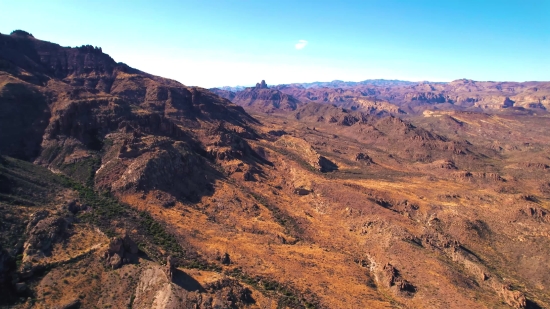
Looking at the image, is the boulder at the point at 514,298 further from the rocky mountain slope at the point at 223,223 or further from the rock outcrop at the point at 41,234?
the rock outcrop at the point at 41,234

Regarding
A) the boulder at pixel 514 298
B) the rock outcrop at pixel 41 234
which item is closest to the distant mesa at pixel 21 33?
the rock outcrop at pixel 41 234

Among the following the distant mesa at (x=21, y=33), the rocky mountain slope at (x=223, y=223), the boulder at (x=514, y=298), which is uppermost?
the distant mesa at (x=21, y=33)

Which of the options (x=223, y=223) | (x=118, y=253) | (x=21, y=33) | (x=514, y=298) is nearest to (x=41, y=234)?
(x=118, y=253)

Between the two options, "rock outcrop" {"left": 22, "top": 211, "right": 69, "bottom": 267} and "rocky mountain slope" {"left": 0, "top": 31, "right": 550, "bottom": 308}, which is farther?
"rocky mountain slope" {"left": 0, "top": 31, "right": 550, "bottom": 308}

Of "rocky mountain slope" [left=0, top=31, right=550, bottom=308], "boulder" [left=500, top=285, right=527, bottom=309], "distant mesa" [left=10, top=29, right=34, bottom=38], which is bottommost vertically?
"boulder" [left=500, top=285, right=527, bottom=309]

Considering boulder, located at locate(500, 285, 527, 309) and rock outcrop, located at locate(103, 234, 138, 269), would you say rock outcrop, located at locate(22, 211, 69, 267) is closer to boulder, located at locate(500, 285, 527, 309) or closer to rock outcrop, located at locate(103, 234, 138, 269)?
rock outcrop, located at locate(103, 234, 138, 269)

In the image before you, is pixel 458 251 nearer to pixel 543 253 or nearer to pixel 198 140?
pixel 543 253

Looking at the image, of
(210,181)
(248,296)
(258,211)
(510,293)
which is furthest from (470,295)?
(210,181)

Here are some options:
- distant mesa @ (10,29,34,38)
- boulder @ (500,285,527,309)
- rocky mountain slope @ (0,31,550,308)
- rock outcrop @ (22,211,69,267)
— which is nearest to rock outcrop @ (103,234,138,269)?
rocky mountain slope @ (0,31,550,308)

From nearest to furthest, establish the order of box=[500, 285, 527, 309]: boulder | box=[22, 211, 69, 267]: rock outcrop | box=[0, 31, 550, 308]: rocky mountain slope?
box=[22, 211, 69, 267]: rock outcrop, box=[0, 31, 550, 308]: rocky mountain slope, box=[500, 285, 527, 309]: boulder

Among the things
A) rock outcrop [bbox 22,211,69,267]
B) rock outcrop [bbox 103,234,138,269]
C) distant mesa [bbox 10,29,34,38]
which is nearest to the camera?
rock outcrop [bbox 22,211,69,267]
